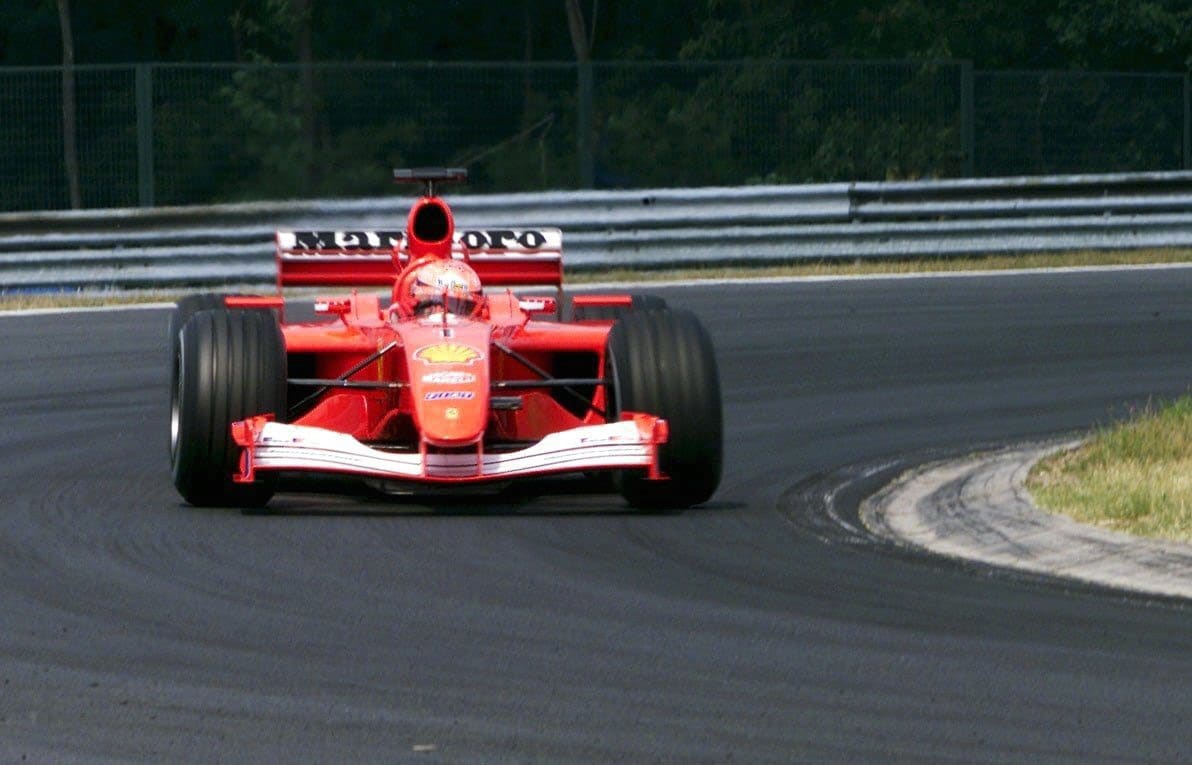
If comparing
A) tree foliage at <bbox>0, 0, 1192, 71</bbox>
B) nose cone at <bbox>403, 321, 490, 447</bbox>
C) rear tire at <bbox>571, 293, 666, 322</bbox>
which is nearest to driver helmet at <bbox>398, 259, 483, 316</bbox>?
nose cone at <bbox>403, 321, 490, 447</bbox>

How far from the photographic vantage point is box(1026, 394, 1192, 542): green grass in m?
9.69

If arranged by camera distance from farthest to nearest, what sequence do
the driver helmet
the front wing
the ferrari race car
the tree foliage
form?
the tree foliage < the driver helmet < the ferrari race car < the front wing

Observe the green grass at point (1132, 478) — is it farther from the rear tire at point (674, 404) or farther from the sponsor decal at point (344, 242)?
the sponsor decal at point (344, 242)

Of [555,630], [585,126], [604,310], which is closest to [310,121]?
[585,126]

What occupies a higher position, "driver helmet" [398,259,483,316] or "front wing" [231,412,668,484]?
"driver helmet" [398,259,483,316]

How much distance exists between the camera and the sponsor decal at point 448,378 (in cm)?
1037

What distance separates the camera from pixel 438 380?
10.4m

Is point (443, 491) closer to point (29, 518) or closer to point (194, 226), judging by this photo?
point (29, 518)

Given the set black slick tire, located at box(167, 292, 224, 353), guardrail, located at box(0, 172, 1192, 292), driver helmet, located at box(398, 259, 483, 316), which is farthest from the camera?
guardrail, located at box(0, 172, 1192, 292)

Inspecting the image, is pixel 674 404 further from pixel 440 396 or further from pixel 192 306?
pixel 192 306

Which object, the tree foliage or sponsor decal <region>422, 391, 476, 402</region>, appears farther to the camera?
the tree foliage

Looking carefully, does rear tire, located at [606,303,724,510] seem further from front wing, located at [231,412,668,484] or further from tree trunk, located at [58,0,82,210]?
tree trunk, located at [58,0,82,210]

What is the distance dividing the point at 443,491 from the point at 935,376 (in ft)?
17.5

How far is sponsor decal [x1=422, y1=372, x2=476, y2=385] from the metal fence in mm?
12823
